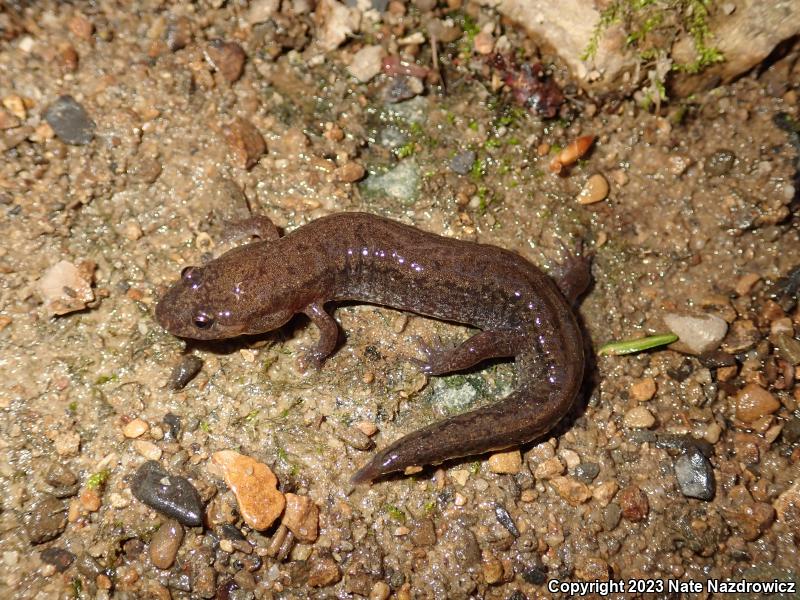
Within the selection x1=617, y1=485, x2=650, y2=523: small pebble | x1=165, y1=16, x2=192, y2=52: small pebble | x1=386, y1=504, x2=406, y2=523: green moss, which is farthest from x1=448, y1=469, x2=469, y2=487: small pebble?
x1=165, y1=16, x2=192, y2=52: small pebble

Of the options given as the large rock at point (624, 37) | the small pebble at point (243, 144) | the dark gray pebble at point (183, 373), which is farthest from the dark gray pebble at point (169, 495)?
the large rock at point (624, 37)

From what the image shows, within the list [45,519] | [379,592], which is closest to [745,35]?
[379,592]

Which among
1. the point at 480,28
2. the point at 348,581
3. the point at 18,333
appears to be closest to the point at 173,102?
the point at 18,333

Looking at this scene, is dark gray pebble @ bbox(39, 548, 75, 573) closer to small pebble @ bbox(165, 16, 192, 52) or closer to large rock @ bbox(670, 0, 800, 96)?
small pebble @ bbox(165, 16, 192, 52)

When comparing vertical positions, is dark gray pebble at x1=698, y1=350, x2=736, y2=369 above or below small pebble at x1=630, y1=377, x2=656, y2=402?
above

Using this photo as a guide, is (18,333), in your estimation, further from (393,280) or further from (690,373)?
(690,373)

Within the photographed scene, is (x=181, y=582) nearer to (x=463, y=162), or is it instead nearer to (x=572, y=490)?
(x=572, y=490)
